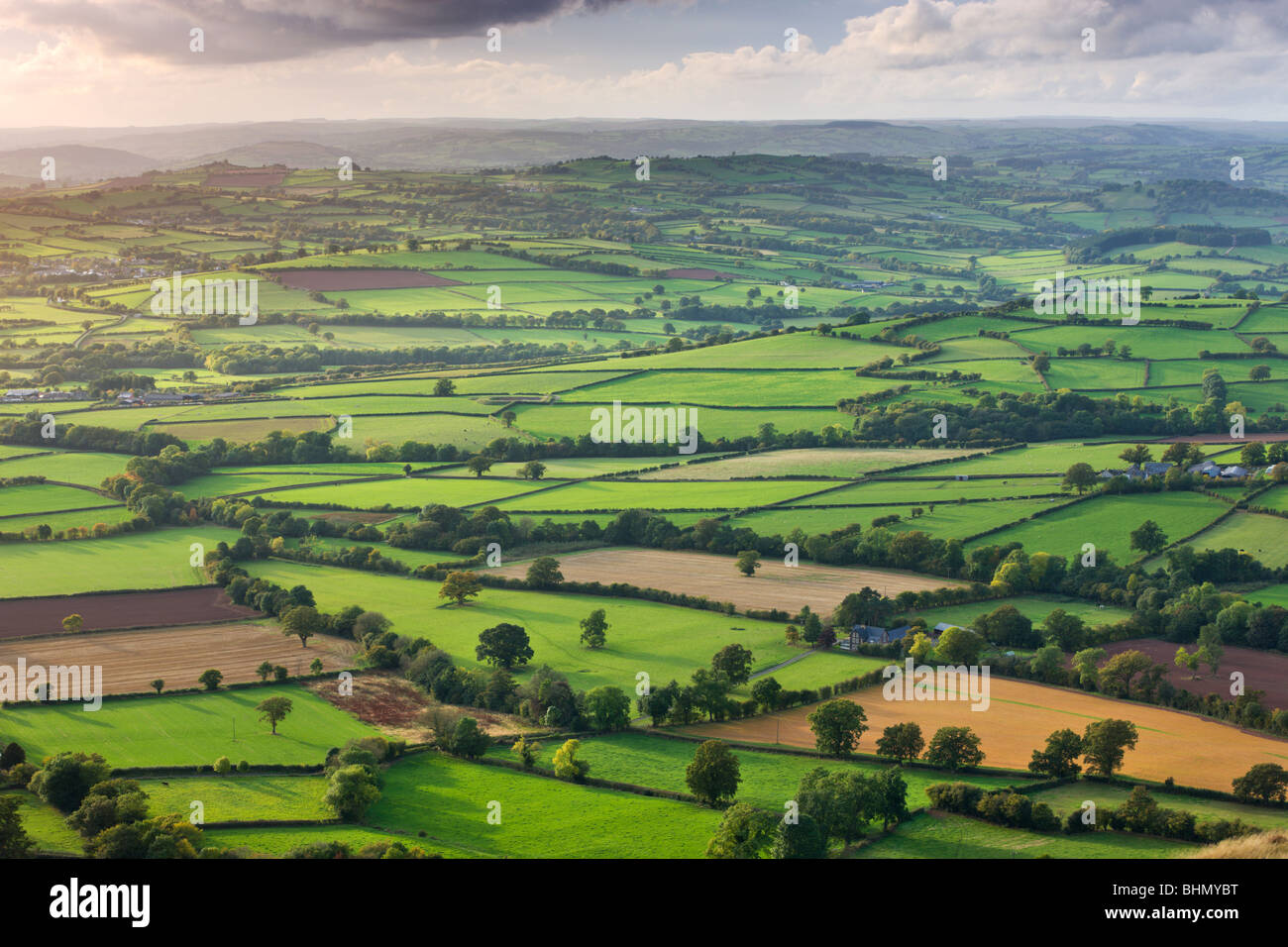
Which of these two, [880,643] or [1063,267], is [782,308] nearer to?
[1063,267]

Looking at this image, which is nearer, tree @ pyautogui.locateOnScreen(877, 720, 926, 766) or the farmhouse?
tree @ pyautogui.locateOnScreen(877, 720, 926, 766)

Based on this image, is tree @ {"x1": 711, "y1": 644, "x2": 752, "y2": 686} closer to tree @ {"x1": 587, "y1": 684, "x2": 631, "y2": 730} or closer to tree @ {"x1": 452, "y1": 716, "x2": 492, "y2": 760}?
tree @ {"x1": 587, "y1": 684, "x2": 631, "y2": 730}

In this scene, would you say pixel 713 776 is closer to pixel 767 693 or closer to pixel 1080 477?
pixel 767 693

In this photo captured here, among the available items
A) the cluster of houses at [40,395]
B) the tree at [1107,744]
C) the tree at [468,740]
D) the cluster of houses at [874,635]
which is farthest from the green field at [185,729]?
the cluster of houses at [40,395]

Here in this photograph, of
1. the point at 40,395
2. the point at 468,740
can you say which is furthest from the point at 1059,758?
the point at 40,395

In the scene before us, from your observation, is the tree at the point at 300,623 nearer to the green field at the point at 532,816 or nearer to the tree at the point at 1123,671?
the green field at the point at 532,816

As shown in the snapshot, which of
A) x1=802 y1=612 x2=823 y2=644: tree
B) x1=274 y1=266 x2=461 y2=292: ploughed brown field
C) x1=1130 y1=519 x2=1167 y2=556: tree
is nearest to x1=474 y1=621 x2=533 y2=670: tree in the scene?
x1=802 y1=612 x2=823 y2=644: tree

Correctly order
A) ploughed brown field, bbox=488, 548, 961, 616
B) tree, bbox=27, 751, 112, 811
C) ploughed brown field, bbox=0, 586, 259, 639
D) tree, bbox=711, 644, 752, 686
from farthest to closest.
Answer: ploughed brown field, bbox=488, 548, 961, 616 < ploughed brown field, bbox=0, 586, 259, 639 < tree, bbox=711, 644, 752, 686 < tree, bbox=27, 751, 112, 811
